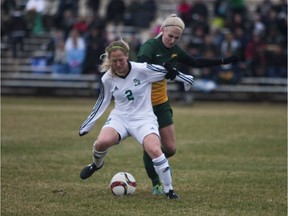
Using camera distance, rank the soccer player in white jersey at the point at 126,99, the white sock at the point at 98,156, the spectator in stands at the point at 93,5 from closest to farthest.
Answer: the soccer player in white jersey at the point at 126,99
the white sock at the point at 98,156
the spectator in stands at the point at 93,5

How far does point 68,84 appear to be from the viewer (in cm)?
2511

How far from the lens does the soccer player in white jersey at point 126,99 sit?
8.70 m

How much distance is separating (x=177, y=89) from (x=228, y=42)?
88.1 inches

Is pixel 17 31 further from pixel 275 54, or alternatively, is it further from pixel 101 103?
pixel 101 103

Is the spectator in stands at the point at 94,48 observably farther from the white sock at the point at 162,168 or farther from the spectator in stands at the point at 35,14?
the white sock at the point at 162,168

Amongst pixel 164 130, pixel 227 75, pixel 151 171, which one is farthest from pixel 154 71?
pixel 227 75

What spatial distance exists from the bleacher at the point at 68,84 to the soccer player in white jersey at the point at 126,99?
1462cm

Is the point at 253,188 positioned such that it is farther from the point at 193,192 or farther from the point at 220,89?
the point at 220,89

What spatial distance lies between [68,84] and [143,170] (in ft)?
46.6

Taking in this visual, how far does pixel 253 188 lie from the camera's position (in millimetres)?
9617

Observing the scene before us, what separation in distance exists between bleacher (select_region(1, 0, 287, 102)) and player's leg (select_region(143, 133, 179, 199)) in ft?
48.8

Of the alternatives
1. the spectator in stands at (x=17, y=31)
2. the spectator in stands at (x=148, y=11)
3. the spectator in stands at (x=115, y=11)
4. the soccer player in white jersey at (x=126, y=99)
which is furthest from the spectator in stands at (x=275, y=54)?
the soccer player in white jersey at (x=126, y=99)

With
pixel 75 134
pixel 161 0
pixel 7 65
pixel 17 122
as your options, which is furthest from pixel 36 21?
pixel 75 134

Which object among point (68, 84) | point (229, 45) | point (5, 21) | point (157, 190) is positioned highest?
point (157, 190)
